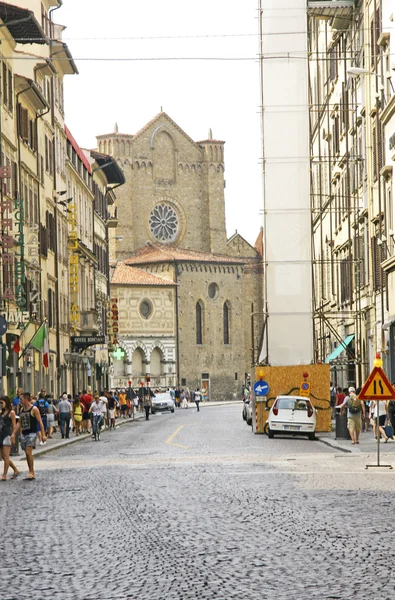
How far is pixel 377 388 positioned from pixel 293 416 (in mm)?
14212

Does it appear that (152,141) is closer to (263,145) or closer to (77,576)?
(263,145)

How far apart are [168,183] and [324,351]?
66731 millimetres

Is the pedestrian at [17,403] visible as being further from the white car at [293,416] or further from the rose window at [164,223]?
the rose window at [164,223]

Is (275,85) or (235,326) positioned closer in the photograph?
(275,85)

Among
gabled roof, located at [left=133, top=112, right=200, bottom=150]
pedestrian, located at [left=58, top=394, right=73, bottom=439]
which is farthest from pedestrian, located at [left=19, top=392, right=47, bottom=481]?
gabled roof, located at [left=133, top=112, right=200, bottom=150]

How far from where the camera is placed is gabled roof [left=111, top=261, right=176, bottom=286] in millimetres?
117375

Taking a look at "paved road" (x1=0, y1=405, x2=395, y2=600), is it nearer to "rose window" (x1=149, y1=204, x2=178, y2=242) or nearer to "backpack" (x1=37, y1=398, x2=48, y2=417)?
"backpack" (x1=37, y1=398, x2=48, y2=417)

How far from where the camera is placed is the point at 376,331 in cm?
4434

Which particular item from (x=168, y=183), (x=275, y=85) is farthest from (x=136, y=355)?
(x=275, y=85)

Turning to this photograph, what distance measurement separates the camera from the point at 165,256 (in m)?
120

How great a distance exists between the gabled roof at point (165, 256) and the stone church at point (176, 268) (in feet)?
0.36

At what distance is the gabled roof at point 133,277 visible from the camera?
117 metres

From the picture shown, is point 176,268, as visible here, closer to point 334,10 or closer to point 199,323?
point 199,323

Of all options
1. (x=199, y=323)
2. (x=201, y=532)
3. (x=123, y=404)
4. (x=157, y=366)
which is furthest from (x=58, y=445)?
(x=199, y=323)
